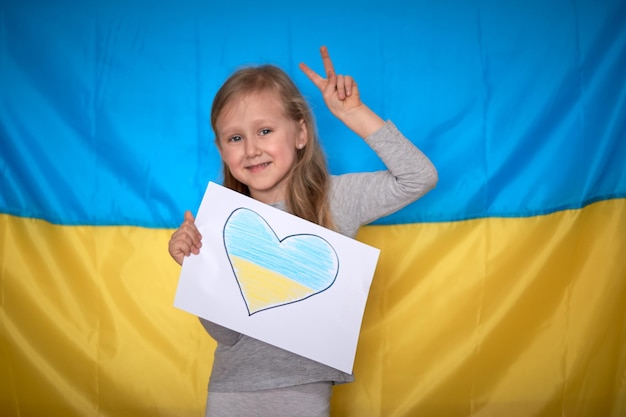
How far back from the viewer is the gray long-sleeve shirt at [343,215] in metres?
1.07

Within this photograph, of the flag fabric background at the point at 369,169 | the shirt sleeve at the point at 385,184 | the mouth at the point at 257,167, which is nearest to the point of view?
the shirt sleeve at the point at 385,184

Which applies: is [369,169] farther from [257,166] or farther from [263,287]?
[263,287]

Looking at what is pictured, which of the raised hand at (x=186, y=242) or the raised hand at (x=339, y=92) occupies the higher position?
the raised hand at (x=339, y=92)

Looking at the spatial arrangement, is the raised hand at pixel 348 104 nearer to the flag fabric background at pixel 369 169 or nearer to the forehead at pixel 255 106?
the forehead at pixel 255 106

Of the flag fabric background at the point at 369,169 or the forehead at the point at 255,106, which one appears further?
the flag fabric background at the point at 369,169

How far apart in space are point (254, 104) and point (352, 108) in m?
0.20

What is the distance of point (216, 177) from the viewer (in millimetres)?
1496

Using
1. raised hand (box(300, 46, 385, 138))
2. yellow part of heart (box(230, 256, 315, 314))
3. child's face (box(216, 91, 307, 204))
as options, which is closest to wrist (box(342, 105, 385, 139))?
raised hand (box(300, 46, 385, 138))

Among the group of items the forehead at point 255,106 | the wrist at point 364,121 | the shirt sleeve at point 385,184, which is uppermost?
the forehead at point 255,106

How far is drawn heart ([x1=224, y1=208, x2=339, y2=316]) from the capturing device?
3.61 feet

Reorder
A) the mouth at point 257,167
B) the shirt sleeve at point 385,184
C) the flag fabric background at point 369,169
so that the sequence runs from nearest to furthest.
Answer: the shirt sleeve at point 385,184 < the mouth at point 257,167 < the flag fabric background at point 369,169

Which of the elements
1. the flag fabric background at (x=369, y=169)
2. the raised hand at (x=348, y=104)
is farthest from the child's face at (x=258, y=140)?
the flag fabric background at (x=369, y=169)

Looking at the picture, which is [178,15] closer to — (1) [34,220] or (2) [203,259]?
(1) [34,220]

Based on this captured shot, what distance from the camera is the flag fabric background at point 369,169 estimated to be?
1402 millimetres
